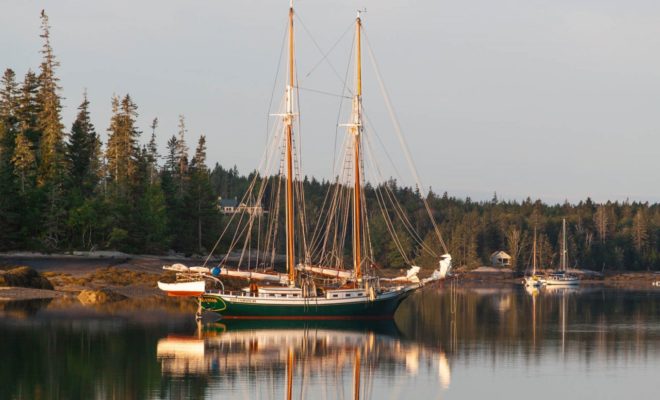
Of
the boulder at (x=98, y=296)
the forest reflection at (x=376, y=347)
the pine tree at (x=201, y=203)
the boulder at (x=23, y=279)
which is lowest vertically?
the forest reflection at (x=376, y=347)

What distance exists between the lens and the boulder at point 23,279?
85250mm

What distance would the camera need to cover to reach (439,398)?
3794 cm

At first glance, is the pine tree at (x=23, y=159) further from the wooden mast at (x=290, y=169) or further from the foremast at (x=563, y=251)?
the foremast at (x=563, y=251)

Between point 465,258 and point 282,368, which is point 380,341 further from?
point 465,258

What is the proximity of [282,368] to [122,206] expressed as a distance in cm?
6981

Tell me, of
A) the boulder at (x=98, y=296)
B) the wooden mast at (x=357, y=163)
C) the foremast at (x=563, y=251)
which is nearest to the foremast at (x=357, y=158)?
the wooden mast at (x=357, y=163)

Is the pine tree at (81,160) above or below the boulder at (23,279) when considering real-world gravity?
above

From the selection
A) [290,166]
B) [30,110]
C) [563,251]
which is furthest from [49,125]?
[563,251]

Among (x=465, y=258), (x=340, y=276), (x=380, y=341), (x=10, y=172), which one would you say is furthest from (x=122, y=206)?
(x=465, y=258)

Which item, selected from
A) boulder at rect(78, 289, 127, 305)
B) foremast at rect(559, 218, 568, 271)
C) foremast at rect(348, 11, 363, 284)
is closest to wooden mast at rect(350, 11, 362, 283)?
foremast at rect(348, 11, 363, 284)

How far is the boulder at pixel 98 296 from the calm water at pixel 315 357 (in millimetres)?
5713

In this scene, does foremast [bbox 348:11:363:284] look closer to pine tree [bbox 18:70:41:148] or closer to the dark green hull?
the dark green hull

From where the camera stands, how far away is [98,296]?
82.9 m

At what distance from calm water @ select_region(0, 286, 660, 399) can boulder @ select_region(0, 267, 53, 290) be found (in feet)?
34.0
